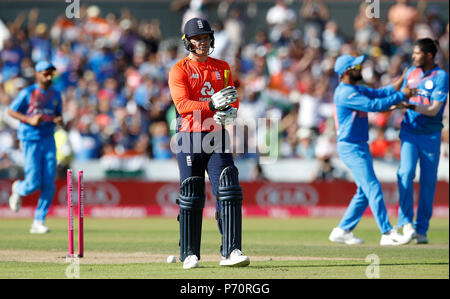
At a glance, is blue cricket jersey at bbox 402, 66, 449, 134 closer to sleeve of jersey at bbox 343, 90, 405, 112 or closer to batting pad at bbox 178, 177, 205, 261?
sleeve of jersey at bbox 343, 90, 405, 112

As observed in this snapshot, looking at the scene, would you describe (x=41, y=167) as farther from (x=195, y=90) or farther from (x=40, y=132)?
(x=195, y=90)

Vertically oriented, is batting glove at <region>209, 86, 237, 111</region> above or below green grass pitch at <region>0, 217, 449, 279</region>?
above

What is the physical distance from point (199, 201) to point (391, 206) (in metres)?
9.88

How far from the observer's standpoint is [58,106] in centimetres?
1238

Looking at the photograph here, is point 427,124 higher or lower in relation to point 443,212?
higher

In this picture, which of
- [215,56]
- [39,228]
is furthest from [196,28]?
[215,56]

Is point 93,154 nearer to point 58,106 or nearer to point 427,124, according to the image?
point 58,106

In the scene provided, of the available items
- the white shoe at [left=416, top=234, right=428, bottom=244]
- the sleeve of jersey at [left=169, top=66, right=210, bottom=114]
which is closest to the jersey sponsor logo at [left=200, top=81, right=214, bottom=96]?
the sleeve of jersey at [left=169, top=66, right=210, bottom=114]

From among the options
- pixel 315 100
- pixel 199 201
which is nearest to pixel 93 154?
pixel 315 100

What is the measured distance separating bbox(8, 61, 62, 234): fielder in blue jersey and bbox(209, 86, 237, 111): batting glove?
528cm

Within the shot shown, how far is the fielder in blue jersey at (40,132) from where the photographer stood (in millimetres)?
12281

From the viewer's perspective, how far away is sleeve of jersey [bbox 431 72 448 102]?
10.7 metres

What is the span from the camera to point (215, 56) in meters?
20.0

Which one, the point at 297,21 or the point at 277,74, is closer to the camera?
the point at 277,74
